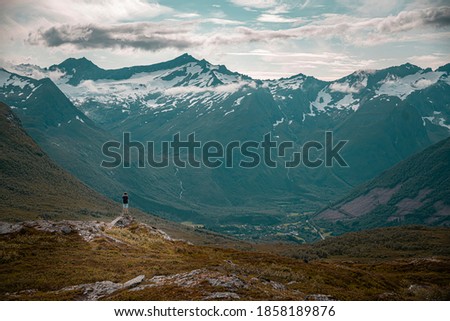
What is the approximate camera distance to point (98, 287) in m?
70.6

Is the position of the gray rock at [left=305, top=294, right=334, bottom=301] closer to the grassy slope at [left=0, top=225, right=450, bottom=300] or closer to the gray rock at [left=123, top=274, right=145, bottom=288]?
the grassy slope at [left=0, top=225, right=450, bottom=300]

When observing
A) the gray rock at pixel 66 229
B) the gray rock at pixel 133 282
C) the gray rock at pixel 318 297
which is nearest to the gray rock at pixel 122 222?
the gray rock at pixel 66 229

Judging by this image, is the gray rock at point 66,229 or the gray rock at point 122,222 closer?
the gray rock at point 66,229

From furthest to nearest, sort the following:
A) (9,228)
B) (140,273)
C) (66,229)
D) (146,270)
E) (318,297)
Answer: (66,229) < (9,228) < (146,270) < (140,273) < (318,297)

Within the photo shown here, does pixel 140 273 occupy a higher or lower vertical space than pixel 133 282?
lower

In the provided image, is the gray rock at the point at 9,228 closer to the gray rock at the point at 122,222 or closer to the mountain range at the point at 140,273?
the mountain range at the point at 140,273

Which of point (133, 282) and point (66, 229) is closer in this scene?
point (133, 282)

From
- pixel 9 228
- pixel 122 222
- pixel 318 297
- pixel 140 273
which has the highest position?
pixel 9 228

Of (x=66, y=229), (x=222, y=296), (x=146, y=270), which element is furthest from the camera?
(x=66, y=229)

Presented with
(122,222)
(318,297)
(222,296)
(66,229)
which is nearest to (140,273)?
(222,296)

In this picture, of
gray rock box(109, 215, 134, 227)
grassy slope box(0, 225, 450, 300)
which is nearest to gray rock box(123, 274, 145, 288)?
grassy slope box(0, 225, 450, 300)

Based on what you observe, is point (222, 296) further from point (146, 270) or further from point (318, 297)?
point (146, 270)

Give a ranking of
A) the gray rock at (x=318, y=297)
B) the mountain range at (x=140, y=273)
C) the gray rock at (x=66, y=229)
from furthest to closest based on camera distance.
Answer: the gray rock at (x=66, y=229)
the gray rock at (x=318, y=297)
the mountain range at (x=140, y=273)
